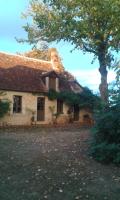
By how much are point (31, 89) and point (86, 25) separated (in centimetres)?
851

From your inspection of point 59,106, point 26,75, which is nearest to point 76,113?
point 59,106

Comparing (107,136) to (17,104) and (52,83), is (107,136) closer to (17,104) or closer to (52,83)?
(17,104)

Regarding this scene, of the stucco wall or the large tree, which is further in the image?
the stucco wall

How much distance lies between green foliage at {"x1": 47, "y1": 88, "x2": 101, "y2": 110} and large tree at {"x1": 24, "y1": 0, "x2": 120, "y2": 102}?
6.31m

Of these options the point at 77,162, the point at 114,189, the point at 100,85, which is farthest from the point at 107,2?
the point at 114,189

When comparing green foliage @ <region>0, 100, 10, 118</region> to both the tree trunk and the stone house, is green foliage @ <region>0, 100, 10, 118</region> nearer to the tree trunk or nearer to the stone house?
the stone house

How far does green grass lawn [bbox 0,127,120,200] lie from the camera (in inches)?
448

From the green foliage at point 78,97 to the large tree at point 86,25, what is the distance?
20.7ft

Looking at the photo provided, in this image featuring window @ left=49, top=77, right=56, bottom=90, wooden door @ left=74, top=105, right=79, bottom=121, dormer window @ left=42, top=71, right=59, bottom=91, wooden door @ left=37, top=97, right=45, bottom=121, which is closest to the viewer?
wooden door @ left=37, top=97, right=45, bottom=121

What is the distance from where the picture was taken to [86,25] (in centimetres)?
3058

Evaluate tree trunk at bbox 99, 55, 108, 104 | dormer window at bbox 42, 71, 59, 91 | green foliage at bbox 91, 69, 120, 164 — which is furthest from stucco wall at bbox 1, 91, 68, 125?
green foliage at bbox 91, 69, 120, 164

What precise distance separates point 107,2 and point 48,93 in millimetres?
11922

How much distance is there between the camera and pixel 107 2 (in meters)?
28.8

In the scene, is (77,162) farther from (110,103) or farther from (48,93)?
(48,93)
